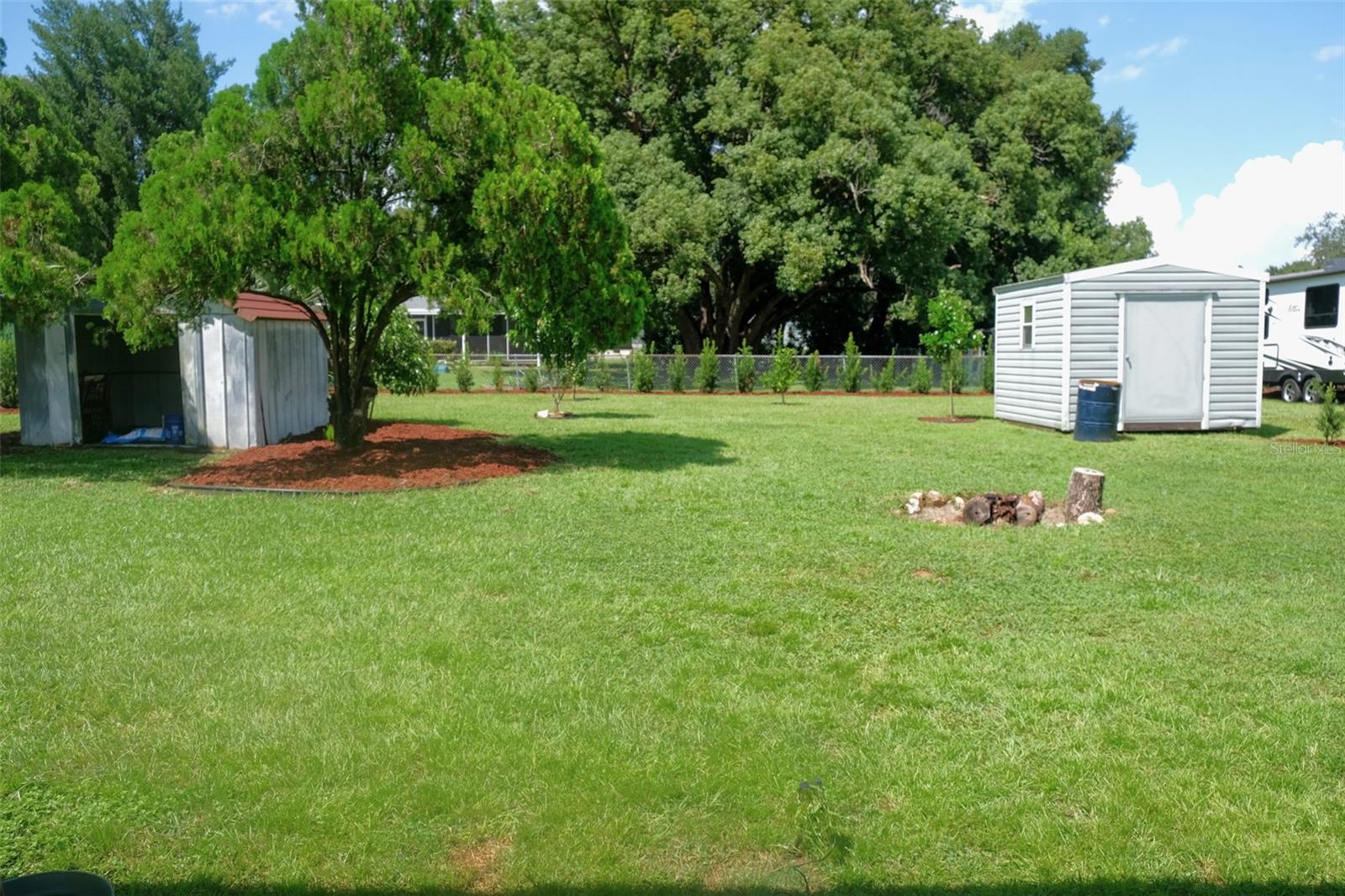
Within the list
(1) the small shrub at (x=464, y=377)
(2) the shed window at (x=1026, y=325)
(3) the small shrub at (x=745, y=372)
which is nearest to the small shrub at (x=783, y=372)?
(3) the small shrub at (x=745, y=372)

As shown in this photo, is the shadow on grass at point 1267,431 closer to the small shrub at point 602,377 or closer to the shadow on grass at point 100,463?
the shadow on grass at point 100,463

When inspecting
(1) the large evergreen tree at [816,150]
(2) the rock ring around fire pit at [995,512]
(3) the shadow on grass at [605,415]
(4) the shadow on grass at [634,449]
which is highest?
(1) the large evergreen tree at [816,150]

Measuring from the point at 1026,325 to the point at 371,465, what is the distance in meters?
11.5

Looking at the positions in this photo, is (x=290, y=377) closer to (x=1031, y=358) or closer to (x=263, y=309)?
(x=263, y=309)

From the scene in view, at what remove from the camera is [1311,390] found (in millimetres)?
22156

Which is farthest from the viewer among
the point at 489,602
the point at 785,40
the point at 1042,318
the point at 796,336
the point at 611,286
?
the point at 796,336

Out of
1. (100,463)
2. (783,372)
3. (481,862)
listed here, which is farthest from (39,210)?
(783,372)

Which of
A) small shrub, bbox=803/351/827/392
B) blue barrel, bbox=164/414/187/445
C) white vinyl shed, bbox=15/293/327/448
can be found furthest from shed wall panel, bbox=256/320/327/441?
small shrub, bbox=803/351/827/392

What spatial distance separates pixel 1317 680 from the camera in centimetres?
477

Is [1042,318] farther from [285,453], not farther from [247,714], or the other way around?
[247,714]

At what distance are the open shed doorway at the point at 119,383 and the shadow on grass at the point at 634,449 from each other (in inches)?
235

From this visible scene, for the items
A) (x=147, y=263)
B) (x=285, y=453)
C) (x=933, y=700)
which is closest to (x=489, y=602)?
(x=933, y=700)

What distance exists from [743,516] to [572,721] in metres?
4.84

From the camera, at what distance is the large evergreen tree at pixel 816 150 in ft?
93.8
